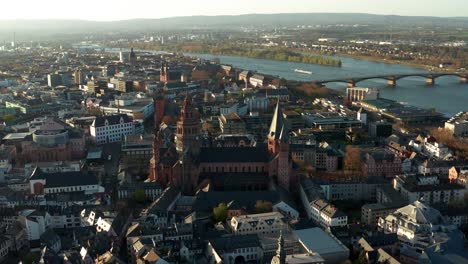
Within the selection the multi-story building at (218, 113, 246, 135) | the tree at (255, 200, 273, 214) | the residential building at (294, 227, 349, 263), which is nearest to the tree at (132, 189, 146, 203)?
the tree at (255, 200, 273, 214)

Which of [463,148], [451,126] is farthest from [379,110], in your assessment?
[463,148]

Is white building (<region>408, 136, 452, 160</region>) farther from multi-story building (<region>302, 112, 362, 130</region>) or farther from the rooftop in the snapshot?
the rooftop

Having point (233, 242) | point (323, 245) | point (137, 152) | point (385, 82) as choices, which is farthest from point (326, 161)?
point (385, 82)

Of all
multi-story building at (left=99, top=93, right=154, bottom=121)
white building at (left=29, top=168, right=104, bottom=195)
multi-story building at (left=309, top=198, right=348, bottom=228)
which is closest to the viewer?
multi-story building at (left=309, top=198, right=348, bottom=228)

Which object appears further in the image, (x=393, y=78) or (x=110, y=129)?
(x=393, y=78)

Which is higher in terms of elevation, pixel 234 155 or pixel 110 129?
pixel 234 155

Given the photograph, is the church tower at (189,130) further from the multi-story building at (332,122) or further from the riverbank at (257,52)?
the riverbank at (257,52)

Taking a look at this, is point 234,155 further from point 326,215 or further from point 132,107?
point 132,107

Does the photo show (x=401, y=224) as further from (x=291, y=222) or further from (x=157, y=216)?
(x=157, y=216)
